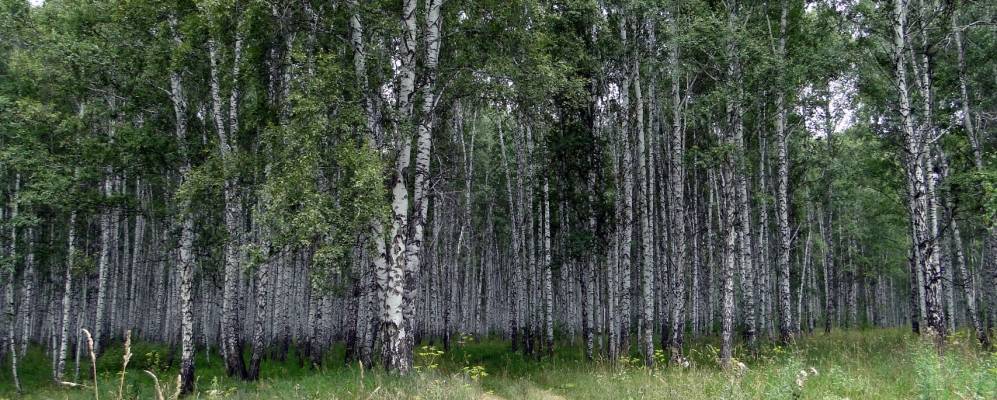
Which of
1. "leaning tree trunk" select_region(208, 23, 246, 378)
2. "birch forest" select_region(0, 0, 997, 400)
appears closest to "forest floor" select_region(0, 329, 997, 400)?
"birch forest" select_region(0, 0, 997, 400)

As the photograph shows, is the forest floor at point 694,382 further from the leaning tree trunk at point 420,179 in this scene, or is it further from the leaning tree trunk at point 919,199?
the leaning tree trunk at point 420,179

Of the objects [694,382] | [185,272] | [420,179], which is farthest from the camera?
[185,272]

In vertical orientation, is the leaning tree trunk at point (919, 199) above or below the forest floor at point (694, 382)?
above

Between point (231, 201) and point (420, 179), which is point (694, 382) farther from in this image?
point (231, 201)

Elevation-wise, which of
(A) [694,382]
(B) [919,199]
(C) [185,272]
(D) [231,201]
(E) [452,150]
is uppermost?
(E) [452,150]

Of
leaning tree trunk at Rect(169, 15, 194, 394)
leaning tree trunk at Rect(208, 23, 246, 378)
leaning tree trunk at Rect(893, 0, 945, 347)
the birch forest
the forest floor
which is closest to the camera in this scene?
the forest floor

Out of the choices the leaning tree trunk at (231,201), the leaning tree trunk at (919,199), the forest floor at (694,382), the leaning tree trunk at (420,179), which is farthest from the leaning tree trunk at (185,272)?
the leaning tree trunk at (919,199)

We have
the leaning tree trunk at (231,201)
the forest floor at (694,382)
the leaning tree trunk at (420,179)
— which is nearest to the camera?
the forest floor at (694,382)

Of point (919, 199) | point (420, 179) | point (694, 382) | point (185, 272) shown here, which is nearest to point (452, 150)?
point (185, 272)

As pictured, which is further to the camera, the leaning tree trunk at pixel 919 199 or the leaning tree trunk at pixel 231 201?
the leaning tree trunk at pixel 231 201

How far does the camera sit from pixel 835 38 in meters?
17.5

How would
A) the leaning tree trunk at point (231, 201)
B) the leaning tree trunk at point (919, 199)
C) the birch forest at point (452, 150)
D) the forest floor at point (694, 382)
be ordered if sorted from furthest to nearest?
the leaning tree trunk at point (231, 201), the leaning tree trunk at point (919, 199), the birch forest at point (452, 150), the forest floor at point (694, 382)

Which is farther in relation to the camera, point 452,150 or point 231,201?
point 452,150

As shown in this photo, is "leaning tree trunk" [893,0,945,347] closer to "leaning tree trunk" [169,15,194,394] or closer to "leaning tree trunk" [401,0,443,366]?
"leaning tree trunk" [401,0,443,366]
